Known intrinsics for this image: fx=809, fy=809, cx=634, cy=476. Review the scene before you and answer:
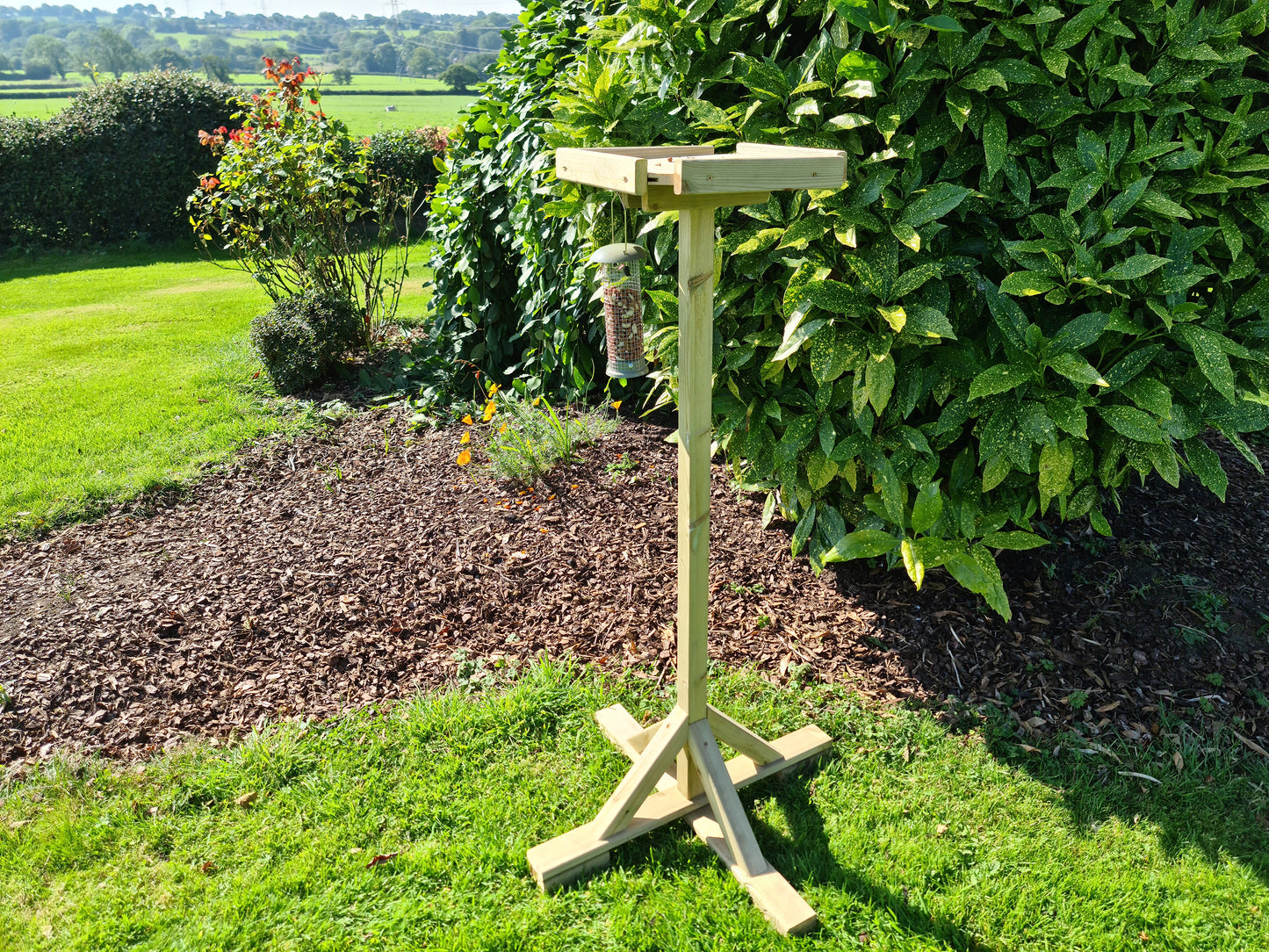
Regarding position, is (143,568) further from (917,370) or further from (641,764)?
(917,370)

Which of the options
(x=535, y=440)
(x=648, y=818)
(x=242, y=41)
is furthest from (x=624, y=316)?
(x=242, y=41)

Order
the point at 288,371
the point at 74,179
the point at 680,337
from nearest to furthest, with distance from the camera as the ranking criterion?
the point at 680,337, the point at 288,371, the point at 74,179

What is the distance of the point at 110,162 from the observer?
12250mm

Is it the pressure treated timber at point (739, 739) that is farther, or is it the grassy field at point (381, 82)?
the grassy field at point (381, 82)

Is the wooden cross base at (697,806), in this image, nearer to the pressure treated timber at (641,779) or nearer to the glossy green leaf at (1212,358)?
the pressure treated timber at (641,779)

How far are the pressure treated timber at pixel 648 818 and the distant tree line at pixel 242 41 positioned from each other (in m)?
48.7

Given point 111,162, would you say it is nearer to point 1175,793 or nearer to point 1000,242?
point 1000,242

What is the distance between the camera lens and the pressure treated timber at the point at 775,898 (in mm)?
2188

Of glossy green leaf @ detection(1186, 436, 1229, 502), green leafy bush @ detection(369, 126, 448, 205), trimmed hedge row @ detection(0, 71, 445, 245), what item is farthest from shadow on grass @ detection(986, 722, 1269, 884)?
green leafy bush @ detection(369, 126, 448, 205)

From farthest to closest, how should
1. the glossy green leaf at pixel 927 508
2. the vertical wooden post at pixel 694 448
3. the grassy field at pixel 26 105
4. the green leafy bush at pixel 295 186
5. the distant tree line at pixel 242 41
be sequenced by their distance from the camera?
the distant tree line at pixel 242 41 → the grassy field at pixel 26 105 → the green leafy bush at pixel 295 186 → the glossy green leaf at pixel 927 508 → the vertical wooden post at pixel 694 448

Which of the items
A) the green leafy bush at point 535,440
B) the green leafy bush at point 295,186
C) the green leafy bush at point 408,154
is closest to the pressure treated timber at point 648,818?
the green leafy bush at point 535,440

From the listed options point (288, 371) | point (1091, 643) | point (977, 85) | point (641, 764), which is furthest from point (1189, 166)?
point (288, 371)

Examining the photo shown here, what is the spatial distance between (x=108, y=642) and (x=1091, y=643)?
4.04 m

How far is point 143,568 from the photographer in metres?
4.02
